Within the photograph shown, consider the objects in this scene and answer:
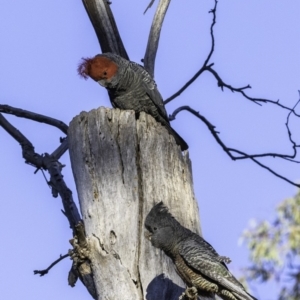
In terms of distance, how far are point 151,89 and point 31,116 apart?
3.24 feet

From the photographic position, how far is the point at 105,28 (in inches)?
244

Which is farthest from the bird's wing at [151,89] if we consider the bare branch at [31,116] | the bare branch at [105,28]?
the bare branch at [31,116]

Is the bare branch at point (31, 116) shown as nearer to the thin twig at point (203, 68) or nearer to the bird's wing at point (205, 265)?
the thin twig at point (203, 68)

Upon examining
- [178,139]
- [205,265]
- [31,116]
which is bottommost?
[205,265]

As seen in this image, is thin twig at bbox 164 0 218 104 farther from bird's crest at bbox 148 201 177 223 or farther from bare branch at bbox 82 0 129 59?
bird's crest at bbox 148 201 177 223

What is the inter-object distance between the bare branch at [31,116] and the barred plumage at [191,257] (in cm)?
166

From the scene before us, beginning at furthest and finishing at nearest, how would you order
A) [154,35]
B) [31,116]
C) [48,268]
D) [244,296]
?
1. [154,35]
2. [31,116]
3. [48,268]
4. [244,296]

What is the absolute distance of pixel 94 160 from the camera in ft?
15.7

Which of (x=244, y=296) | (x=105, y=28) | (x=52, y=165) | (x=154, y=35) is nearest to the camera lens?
(x=244, y=296)

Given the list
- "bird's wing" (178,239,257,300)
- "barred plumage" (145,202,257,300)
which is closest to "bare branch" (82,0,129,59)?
"barred plumage" (145,202,257,300)

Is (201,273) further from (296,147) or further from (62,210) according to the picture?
(296,147)

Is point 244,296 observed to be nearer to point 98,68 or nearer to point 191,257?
point 191,257

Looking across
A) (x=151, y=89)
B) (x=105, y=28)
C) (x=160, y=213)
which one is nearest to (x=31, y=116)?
(x=105, y=28)

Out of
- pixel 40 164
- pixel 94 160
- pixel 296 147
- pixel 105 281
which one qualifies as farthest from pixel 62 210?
pixel 296 147
